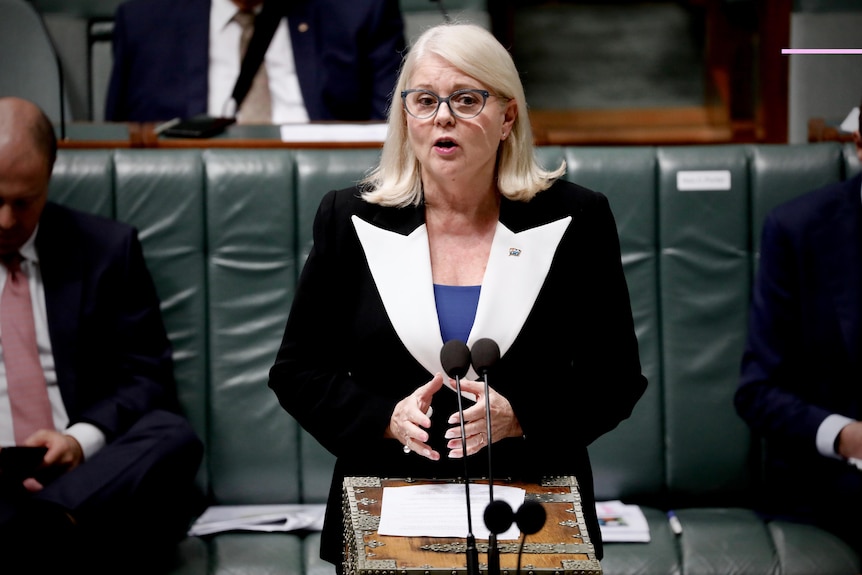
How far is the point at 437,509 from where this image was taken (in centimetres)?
148

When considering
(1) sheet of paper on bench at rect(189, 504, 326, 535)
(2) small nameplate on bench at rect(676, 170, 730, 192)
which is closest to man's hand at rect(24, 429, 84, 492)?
(1) sheet of paper on bench at rect(189, 504, 326, 535)

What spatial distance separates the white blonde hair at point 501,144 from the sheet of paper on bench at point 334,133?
85cm

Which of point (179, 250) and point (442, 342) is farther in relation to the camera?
point (179, 250)

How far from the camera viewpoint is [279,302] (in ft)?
8.67

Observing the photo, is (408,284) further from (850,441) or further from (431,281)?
(850,441)

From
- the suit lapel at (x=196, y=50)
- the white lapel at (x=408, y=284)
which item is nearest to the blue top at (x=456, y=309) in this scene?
the white lapel at (x=408, y=284)

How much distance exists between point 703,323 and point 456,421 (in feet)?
4.18

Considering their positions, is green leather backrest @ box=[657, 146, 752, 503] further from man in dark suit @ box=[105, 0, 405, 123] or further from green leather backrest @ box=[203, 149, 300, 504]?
man in dark suit @ box=[105, 0, 405, 123]

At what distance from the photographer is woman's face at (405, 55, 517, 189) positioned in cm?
173

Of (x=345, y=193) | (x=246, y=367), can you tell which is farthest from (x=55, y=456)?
(x=345, y=193)

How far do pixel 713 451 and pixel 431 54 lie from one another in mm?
1303

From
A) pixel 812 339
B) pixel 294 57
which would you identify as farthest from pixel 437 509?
pixel 294 57

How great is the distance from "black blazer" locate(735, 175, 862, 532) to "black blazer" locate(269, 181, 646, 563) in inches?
25.5

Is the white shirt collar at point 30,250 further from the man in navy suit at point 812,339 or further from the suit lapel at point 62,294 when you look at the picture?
the man in navy suit at point 812,339
